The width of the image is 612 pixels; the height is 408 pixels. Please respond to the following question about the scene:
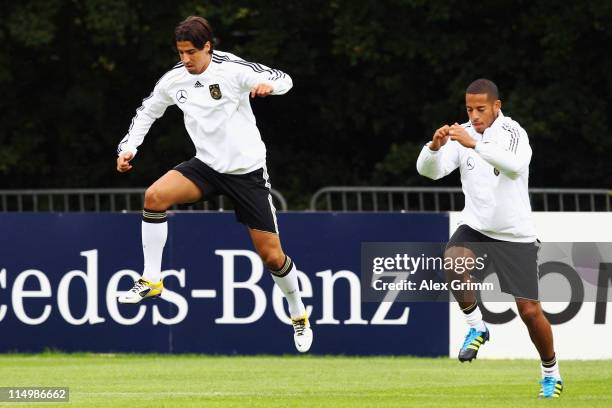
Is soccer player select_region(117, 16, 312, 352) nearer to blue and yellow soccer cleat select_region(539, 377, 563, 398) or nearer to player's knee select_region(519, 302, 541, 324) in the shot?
player's knee select_region(519, 302, 541, 324)

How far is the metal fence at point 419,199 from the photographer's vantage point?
1627 cm

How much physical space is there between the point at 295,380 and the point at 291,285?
1997mm

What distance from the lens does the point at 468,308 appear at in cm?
1060

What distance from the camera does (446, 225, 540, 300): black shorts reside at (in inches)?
403

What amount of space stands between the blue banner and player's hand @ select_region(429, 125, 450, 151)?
5.14 meters

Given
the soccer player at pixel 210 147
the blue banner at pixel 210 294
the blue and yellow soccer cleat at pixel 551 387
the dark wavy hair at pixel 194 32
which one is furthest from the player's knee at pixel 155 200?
the blue banner at pixel 210 294

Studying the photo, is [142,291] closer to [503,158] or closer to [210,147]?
[210,147]

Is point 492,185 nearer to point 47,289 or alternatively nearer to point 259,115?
point 47,289

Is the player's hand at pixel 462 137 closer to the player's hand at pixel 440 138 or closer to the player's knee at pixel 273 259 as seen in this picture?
the player's hand at pixel 440 138

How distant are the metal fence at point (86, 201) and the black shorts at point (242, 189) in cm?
623

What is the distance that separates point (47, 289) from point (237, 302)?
2153 mm

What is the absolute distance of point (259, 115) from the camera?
2314cm

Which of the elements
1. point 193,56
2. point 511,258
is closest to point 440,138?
point 511,258

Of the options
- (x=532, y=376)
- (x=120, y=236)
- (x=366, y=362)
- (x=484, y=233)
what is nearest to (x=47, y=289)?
(x=120, y=236)
